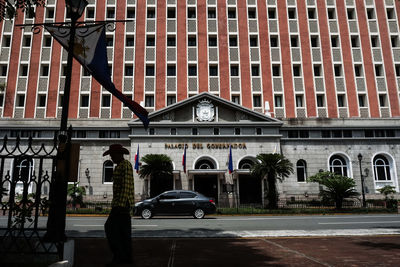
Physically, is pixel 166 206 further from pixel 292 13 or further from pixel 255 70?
pixel 292 13

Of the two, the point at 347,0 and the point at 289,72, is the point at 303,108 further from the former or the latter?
the point at 347,0

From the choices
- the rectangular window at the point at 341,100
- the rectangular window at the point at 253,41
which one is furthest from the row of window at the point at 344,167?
the rectangular window at the point at 253,41

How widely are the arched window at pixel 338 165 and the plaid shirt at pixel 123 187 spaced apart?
28.4m

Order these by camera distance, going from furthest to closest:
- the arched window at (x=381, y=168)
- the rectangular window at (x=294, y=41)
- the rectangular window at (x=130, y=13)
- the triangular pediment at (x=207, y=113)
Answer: the rectangular window at (x=130, y=13)
the rectangular window at (x=294, y=41)
the arched window at (x=381, y=168)
the triangular pediment at (x=207, y=113)

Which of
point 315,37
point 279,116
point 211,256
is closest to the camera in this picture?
point 211,256

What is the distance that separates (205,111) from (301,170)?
38.0 feet

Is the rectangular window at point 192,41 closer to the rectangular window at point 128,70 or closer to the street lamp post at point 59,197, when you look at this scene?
the rectangular window at point 128,70

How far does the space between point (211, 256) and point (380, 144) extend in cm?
2972

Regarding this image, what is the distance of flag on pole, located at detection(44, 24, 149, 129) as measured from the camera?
20.9 ft

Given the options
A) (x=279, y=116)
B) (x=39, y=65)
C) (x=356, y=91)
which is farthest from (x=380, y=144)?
(x=39, y=65)

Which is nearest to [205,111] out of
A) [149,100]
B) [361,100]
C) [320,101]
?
[149,100]

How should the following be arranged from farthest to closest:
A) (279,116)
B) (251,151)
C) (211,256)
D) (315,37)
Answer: (315,37), (279,116), (251,151), (211,256)

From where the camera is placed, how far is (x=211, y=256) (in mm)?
5699

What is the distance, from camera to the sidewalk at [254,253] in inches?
199
